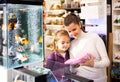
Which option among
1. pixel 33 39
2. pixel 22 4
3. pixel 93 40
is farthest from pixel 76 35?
pixel 22 4

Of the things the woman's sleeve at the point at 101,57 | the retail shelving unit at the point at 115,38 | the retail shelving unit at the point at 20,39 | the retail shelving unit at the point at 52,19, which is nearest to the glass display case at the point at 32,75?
the retail shelving unit at the point at 20,39

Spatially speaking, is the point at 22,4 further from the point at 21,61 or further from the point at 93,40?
the point at 93,40

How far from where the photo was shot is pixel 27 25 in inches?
50.9

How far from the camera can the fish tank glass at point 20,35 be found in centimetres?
117

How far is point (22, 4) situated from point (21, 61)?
346mm

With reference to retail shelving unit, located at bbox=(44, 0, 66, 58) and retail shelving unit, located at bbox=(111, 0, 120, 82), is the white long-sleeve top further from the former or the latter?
retail shelving unit, located at bbox=(44, 0, 66, 58)

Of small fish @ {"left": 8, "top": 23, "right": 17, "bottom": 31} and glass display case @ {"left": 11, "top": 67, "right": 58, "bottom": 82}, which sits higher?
small fish @ {"left": 8, "top": 23, "right": 17, "bottom": 31}

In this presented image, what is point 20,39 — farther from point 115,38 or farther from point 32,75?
point 115,38

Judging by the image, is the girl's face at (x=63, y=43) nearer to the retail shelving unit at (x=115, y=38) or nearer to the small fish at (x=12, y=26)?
the small fish at (x=12, y=26)

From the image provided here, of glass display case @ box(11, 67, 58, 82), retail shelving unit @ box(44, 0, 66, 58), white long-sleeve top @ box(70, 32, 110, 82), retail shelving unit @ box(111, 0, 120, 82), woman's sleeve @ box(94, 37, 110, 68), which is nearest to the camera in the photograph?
glass display case @ box(11, 67, 58, 82)

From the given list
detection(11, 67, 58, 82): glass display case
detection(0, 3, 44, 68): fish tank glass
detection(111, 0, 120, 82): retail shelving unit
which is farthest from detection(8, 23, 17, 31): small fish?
detection(111, 0, 120, 82): retail shelving unit

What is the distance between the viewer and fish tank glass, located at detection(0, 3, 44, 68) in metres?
1.17

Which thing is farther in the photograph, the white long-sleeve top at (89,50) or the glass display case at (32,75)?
the white long-sleeve top at (89,50)

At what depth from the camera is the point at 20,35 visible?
1.24 m
